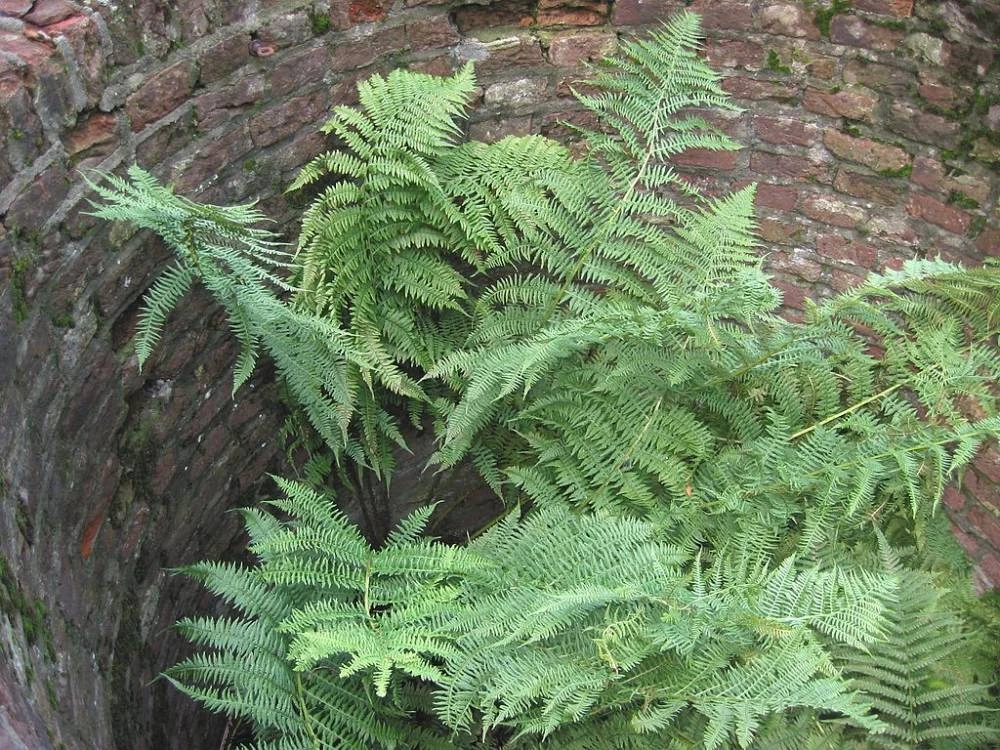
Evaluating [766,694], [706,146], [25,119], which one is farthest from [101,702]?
[706,146]

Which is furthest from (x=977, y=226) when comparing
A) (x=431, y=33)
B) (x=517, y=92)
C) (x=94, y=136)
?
(x=94, y=136)

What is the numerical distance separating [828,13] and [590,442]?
157 cm

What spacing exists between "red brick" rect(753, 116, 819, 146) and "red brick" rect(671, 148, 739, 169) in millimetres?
113

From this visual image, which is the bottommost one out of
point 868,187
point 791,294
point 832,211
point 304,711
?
point 304,711

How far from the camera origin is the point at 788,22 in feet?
9.36

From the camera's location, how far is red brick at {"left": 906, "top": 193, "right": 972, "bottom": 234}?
276 centimetres

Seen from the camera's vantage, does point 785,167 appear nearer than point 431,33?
No

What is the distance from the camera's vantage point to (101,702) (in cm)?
202

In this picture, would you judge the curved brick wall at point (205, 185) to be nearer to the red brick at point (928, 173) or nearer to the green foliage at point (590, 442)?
the red brick at point (928, 173)

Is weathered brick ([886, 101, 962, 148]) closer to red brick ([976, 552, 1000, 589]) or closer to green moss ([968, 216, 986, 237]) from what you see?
green moss ([968, 216, 986, 237])

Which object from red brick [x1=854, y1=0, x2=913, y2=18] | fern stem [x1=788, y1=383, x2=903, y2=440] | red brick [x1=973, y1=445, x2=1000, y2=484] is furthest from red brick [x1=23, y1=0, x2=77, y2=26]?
red brick [x1=973, y1=445, x2=1000, y2=484]

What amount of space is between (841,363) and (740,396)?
13.6 inches

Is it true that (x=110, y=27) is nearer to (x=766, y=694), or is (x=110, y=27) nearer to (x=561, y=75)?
(x=561, y=75)

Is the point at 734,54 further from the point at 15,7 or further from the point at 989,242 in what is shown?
the point at 15,7
